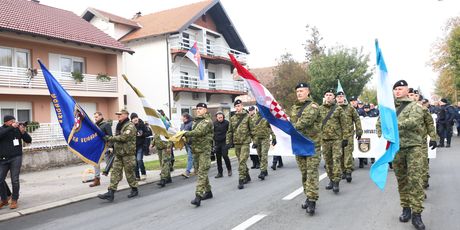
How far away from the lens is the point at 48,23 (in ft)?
69.4

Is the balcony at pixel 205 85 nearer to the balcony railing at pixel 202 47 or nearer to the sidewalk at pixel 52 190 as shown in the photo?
the balcony railing at pixel 202 47

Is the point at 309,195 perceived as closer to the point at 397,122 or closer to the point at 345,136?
the point at 397,122

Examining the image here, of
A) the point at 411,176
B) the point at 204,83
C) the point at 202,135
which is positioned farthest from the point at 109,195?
the point at 204,83

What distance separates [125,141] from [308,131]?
386 centimetres

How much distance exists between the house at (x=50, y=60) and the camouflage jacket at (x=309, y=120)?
1570 cm

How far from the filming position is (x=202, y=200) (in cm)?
783

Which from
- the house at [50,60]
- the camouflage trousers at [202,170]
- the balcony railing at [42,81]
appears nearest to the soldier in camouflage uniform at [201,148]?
the camouflage trousers at [202,170]

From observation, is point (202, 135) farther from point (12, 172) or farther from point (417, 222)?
point (12, 172)

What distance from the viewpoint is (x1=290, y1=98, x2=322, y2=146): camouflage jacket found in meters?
6.32

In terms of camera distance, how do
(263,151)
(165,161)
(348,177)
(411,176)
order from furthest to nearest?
1. (263,151)
2. (165,161)
3. (348,177)
4. (411,176)

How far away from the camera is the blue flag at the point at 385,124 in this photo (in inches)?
201

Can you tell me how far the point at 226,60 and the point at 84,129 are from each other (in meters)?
25.4

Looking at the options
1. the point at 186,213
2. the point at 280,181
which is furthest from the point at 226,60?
the point at 186,213

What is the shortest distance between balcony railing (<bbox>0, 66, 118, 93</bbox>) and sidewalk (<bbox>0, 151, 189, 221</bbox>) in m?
5.91
